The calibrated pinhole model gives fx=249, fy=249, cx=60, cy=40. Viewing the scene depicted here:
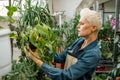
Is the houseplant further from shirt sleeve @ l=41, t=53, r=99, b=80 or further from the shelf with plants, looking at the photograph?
the shelf with plants

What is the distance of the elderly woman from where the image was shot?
5.66ft

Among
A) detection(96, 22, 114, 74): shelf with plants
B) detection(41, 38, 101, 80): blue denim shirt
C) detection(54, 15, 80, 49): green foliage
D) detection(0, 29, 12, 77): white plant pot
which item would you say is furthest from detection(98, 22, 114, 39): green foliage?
detection(41, 38, 101, 80): blue denim shirt

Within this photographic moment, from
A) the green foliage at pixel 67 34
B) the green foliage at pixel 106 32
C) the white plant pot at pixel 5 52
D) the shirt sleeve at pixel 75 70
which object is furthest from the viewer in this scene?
the green foliage at pixel 106 32

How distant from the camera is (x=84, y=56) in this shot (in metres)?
1.76

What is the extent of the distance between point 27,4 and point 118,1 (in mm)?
1114

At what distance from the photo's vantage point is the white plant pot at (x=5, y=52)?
2.59 meters

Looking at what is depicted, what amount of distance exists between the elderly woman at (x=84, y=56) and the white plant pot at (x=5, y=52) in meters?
0.93

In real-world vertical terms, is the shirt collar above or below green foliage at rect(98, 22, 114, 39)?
above

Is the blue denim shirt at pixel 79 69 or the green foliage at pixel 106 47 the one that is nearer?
the blue denim shirt at pixel 79 69

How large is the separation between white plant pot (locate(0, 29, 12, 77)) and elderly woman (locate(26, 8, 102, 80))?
93cm

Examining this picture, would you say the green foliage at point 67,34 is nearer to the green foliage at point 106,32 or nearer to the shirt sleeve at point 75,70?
the green foliage at point 106,32

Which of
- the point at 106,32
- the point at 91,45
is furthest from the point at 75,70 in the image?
the point at 106,32

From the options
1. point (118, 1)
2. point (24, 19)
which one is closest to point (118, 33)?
point (118, 1)

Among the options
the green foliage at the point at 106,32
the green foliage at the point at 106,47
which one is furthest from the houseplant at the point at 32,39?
the green foliage at the point at 106,32
